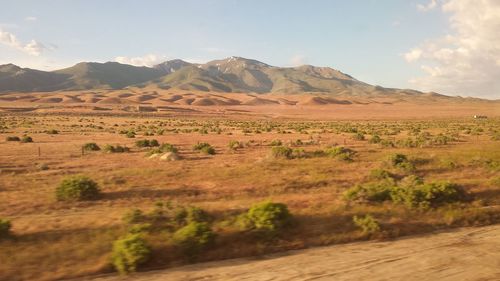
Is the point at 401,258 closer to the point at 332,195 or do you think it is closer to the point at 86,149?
the point at 332,195

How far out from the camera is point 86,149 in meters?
32.0

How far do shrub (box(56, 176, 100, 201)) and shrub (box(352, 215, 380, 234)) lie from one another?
9.34m

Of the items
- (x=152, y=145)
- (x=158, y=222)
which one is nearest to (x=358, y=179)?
(x=158, y=222)

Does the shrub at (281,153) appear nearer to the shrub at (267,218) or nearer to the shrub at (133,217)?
the shrub at (267,218)

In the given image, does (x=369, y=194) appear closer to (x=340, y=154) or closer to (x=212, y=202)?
(x=212, y=202)

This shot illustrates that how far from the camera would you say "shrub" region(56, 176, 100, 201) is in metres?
15.4

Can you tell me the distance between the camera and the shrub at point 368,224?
1191 centimetres

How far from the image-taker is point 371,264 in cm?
970

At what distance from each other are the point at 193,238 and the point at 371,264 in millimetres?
4125

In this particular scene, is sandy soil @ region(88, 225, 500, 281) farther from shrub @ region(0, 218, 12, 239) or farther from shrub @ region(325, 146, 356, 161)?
shrub @ region(325, 146, 356, 161)

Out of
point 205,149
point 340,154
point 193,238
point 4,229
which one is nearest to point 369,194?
point 193,238

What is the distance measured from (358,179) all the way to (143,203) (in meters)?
9.86

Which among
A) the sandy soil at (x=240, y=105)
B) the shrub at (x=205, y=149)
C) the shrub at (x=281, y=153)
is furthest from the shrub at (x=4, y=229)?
the sandy soil at (x=240, y=105)

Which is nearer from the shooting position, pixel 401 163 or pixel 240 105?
pixel 401 163
